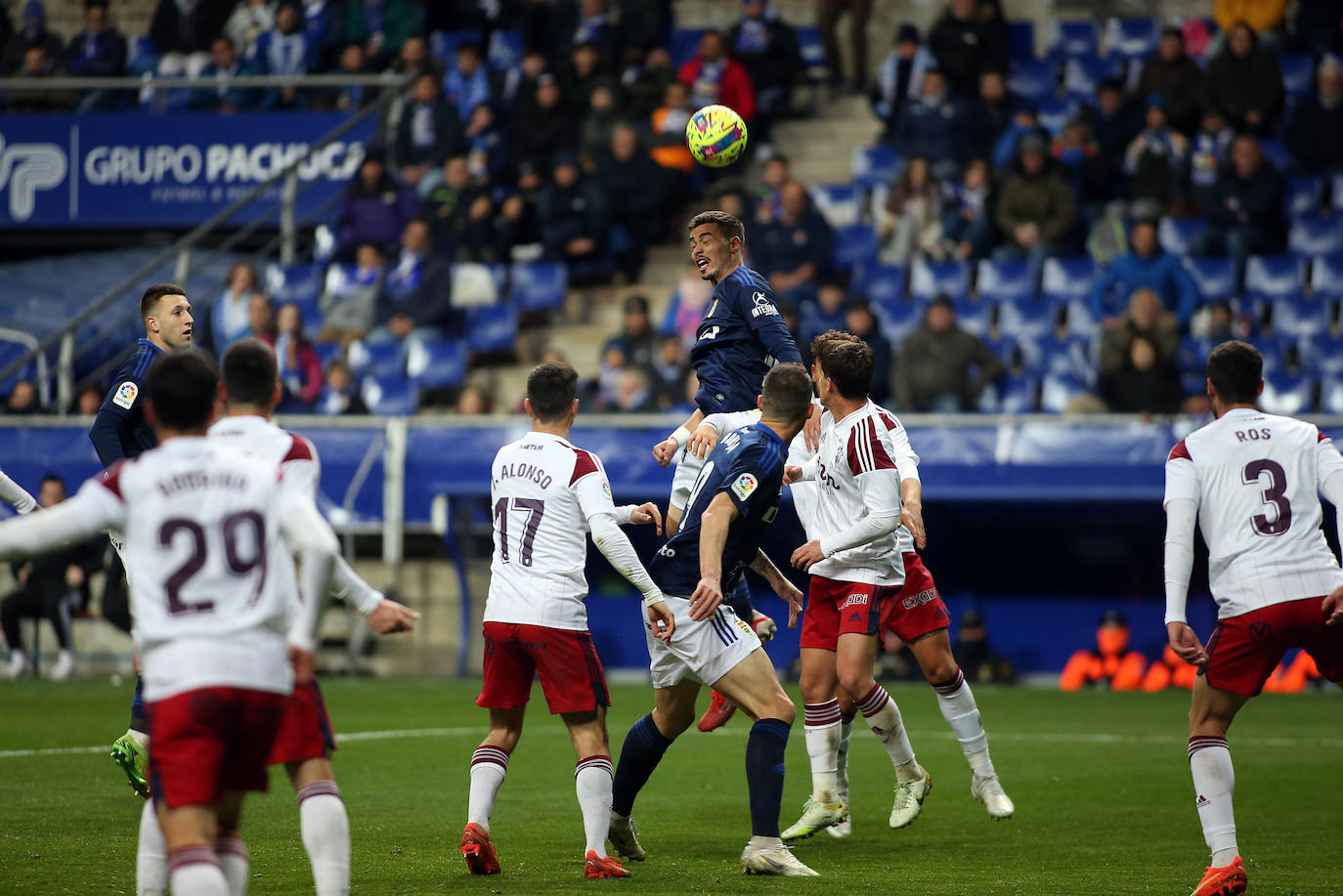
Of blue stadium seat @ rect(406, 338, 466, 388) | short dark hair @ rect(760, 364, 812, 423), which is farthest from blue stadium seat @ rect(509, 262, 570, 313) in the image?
short dark hair @ rect(760, 364, 812, 423)

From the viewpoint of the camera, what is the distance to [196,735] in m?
4.48

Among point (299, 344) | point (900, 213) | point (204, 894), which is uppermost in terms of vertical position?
point (900, 213)

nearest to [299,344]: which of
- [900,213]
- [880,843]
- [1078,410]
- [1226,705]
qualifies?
[900,213]

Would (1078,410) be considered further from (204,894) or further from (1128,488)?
(204,894)

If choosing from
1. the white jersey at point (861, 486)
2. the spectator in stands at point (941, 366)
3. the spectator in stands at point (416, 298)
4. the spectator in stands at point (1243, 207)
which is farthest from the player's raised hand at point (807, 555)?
the spectator in stands at point (416, 298)

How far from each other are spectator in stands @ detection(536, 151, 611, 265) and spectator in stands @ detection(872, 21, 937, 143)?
12.1 feet

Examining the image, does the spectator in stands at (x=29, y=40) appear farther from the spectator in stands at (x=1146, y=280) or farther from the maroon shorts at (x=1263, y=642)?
the maroon shorts at (x=1263, y=642)

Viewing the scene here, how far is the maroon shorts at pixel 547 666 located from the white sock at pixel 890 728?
6.05 feet

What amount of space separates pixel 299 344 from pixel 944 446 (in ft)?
24.9

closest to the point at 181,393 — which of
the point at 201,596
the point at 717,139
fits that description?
the point at 201,596

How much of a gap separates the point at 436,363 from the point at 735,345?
436 inches

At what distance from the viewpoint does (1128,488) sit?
15.1 meters

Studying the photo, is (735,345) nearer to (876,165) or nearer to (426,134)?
(876,165)

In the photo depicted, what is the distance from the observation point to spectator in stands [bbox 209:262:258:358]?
64.2 feet
